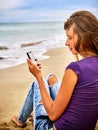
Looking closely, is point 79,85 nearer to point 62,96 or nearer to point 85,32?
point 62,96

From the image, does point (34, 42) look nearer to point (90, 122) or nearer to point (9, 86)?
point (9, 86)

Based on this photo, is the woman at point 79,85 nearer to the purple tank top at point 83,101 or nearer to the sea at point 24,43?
the purple tank top at point 83,101

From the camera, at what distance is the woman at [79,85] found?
4.30 feet

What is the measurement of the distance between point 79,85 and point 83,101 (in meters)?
0.08

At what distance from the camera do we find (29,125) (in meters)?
2.28

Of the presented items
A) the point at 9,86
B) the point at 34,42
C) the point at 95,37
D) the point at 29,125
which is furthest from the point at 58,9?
the point at 95,37

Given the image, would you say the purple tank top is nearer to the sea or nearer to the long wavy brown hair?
the long wavy brown hair

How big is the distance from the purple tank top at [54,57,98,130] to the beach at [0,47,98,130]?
88 cm

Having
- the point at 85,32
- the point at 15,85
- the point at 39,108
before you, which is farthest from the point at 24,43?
the point at 85,32

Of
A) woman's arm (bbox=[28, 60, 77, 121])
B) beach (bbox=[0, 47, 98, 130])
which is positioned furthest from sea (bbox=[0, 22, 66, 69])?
woman's arm (bbox=[28, 60, 77, 121])

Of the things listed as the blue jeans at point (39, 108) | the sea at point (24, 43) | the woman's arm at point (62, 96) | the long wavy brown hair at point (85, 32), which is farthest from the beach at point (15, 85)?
the long wavy brown hair at point (85, 32)

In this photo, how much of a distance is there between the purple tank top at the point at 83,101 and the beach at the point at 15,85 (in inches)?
34.7

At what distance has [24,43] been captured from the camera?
140 inches

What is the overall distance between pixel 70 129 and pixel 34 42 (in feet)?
7.62
